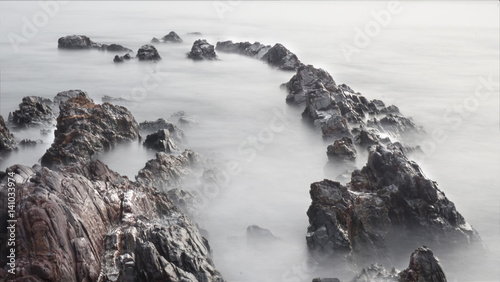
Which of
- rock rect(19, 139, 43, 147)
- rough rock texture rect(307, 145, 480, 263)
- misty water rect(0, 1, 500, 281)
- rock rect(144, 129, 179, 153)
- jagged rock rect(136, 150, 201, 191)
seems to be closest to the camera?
rough rock texture rect(307, 145, 480, 263)

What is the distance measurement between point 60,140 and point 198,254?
14369mm

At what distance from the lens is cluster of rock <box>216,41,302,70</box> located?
5450cm

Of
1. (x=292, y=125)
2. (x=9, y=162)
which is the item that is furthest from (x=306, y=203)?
(x=9, y=162)

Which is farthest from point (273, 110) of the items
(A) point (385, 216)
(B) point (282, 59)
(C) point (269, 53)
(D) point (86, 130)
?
(A) point (385, 216)

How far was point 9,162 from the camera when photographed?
25469 millimetres

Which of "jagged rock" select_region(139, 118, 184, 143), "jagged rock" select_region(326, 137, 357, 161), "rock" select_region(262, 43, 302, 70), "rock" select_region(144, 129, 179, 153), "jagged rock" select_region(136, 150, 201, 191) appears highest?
"rock" select_region(262, 43, 302, 70)

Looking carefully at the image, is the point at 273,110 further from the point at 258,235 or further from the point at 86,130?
the point at 258,235

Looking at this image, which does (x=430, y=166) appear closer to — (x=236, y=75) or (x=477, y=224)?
(x=477, y=224)

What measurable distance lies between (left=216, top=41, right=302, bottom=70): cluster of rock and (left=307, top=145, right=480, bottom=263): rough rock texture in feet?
107

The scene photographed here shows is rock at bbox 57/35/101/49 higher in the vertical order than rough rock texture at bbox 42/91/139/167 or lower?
higher

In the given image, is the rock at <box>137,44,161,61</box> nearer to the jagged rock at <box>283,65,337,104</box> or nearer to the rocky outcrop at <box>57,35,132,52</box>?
the rocky outcrop at <box>57,35,132,52</box>

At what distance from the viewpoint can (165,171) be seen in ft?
78.1

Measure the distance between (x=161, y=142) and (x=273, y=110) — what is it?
14.6 meters

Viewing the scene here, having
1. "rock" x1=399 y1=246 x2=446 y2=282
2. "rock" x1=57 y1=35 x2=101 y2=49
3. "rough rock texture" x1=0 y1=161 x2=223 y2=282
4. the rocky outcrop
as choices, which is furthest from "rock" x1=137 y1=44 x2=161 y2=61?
"rock" x1=399 y1=246 x2=446 y2=282
